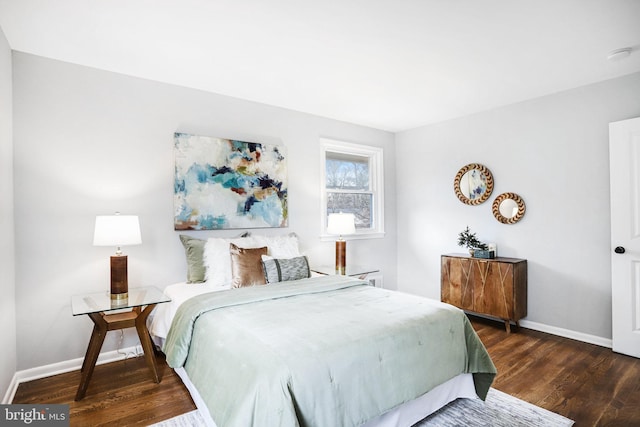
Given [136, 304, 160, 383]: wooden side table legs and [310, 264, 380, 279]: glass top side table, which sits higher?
[310, 264, 380, 279]: glass top side table

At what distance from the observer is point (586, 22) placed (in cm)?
223

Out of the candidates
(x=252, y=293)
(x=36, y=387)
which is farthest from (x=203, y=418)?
(x=36, y=387)

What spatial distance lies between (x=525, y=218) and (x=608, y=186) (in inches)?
30.6

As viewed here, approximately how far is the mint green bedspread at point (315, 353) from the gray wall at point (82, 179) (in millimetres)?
1033

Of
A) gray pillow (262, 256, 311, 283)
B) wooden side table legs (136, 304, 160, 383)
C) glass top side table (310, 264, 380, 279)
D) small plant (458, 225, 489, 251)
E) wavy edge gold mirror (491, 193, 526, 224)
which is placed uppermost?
wavy edge gold mirror (491, 193, 526, 224)

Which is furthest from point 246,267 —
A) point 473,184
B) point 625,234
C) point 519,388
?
point 625,234

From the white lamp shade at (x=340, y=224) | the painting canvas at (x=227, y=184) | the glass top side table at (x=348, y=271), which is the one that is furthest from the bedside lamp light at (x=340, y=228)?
the painting canvas at (x=227, y=184)

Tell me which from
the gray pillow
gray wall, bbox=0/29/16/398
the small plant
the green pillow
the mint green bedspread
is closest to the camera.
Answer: the mint green bedspread

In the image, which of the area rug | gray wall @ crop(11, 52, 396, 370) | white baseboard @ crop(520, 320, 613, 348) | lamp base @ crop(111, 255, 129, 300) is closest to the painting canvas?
gray wall @ crop(11, 52, 396, 370)

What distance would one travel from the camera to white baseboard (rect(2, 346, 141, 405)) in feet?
7.88

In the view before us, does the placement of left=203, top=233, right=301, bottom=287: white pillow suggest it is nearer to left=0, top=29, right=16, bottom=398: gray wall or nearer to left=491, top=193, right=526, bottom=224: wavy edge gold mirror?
left=0, top=29, right=16, bottom=398: gray wall

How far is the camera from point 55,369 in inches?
105

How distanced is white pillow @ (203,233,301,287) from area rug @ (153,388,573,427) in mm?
1049

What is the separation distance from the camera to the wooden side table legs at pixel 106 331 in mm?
2338
